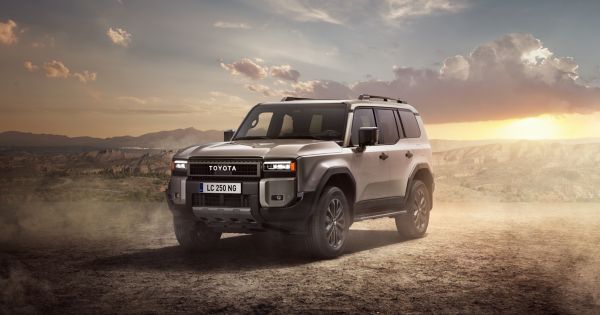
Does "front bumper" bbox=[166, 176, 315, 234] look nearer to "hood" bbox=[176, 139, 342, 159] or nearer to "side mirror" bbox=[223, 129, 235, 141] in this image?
"hood" bbox=[176, 139, 342, 159]

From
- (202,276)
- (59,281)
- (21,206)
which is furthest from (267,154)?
(21,206)

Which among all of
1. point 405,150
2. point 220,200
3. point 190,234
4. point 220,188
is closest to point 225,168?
point 220,188

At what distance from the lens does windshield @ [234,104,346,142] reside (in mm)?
10399

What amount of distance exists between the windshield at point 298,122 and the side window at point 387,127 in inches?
37.7

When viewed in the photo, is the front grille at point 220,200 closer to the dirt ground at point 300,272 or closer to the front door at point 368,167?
the dirt ground at point 300,272

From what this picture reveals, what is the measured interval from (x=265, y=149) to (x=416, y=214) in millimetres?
3986

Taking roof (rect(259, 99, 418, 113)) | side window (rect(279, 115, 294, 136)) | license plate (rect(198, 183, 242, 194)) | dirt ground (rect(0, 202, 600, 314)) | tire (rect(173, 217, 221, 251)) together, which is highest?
roof (rect(259, 99, 418, 113))

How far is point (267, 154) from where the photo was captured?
9.12m

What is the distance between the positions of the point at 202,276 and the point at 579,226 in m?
9.26

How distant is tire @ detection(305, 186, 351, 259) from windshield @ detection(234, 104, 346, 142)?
3.20 ft

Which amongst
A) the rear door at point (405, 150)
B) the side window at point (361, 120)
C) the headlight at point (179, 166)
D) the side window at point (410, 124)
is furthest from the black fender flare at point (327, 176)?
the side window at point (410, 124)

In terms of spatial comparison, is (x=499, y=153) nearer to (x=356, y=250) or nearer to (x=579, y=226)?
(x=579, y=226)

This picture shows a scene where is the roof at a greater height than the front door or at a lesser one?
greater

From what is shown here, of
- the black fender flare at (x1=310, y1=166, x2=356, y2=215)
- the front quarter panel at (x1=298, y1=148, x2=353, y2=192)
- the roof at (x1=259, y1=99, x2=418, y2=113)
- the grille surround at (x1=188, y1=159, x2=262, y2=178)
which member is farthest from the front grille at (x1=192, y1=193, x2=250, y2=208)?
the roof at (x1=259, y1=99, x2=418, y2=113)
